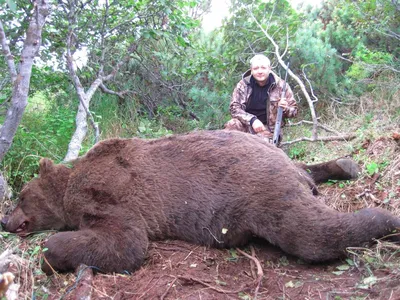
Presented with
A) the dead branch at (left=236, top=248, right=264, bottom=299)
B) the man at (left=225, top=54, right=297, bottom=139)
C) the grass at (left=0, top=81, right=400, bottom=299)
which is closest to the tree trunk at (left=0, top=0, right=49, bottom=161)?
the grass at (left=0, top=81, right=400, bottom=299)

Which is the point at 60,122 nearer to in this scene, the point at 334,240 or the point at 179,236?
the point at 179,236

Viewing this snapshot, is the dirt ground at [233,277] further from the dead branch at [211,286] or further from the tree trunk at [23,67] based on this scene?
the tree trunk at [23,67]

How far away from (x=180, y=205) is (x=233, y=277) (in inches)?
33.0

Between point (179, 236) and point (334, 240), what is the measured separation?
140 cm

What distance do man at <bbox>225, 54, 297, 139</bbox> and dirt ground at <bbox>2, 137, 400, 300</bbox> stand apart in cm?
297

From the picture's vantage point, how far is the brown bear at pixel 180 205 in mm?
3279

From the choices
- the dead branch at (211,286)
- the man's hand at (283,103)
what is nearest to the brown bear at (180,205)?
the dead branch at (211,286)

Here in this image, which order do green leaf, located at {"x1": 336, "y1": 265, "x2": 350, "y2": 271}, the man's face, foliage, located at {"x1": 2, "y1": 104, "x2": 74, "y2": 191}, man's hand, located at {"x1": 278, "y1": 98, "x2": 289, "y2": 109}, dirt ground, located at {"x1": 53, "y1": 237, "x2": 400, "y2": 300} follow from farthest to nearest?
the man's face → man's hand, located at {"x1": 278, "y1": 98, "x2": 289, "y2": 109} → foliage, located at {"x1": 2, "y1": 104, "x2": 74, "y2": 191} → green leaf, located at {"x1": 336, "y1": 265, "x2": 350, "y2": 271} → dirt ground, located at {"x1": 53, "y1": 237, "x2": 400, "y2": 300}

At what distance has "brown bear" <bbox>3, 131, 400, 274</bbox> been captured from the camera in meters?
3.28

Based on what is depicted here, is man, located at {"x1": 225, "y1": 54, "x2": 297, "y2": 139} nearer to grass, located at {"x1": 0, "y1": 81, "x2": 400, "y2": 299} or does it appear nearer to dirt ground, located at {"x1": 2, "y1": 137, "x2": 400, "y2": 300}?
grass, located at {"x1": 0, "y1": 81, "x2": 400, "y2": 299}

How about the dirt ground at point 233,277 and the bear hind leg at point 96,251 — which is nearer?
the dirt ground at point 233,277

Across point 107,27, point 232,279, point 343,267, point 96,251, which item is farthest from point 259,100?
point 96,251

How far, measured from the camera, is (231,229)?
11.8ft

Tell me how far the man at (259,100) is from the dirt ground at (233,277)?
2.97 metres
